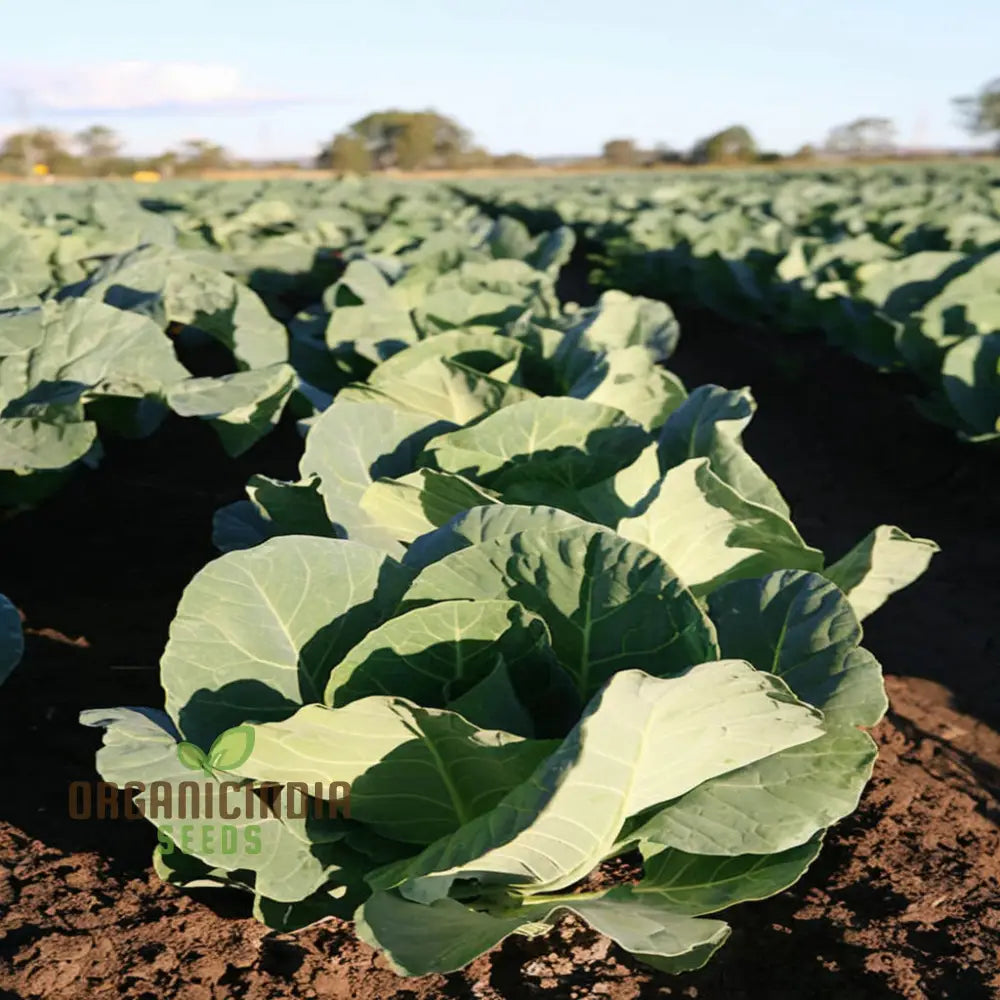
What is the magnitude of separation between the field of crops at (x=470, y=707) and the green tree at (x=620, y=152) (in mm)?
62155

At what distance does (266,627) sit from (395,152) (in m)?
72.1

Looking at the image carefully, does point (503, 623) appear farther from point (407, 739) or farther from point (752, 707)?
point (752, 707)

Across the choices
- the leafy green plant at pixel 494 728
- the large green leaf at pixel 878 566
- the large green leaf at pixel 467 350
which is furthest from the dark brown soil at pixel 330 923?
the large green leaf at pixel 467 350

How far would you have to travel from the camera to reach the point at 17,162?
5606 centimetres

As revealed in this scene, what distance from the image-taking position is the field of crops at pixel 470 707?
5.09 ft

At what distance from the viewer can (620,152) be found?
64.8 meters

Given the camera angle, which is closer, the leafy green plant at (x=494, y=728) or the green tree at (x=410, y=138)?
the leafy green plant at (x=494, y=728)

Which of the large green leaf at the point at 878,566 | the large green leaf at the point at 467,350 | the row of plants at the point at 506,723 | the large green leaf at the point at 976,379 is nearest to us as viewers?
the row of plants at the point at 506,723

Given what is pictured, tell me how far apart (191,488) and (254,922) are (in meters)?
2.78

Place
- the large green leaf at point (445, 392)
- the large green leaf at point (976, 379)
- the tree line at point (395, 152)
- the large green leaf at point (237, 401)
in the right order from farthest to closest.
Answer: the tree line at point (395, 152) < the large green leaf at point (976, 379) < the large green leaf at point (237, 401) < the large green leaf at point (445, 392)

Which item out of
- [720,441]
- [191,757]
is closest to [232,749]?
[191,757]

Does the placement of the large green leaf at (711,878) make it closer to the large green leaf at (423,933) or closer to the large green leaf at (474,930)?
the large green leaf at (474,930)

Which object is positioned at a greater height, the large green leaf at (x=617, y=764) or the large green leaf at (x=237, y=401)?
the large green leaf at (x=237, y=401)

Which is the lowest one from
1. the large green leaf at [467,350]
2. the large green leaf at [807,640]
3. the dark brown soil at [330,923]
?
the dark brown soil at [330,923]
